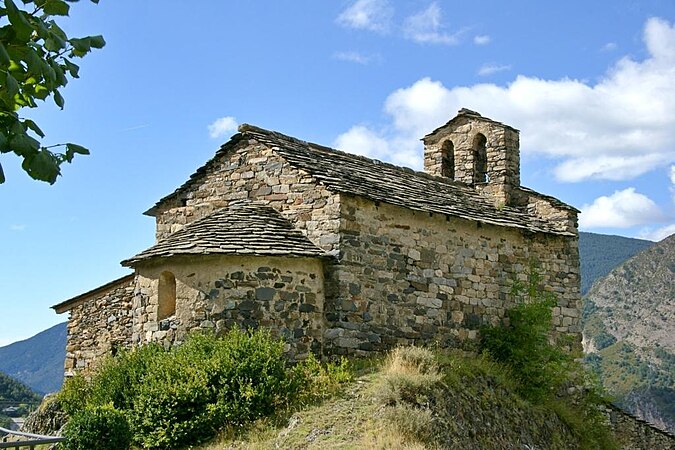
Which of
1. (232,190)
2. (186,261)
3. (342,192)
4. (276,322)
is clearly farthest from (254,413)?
(232,190)

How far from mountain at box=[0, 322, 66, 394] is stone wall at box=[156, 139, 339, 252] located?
4167 inches

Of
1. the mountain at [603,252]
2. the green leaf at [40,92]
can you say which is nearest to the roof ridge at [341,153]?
the green leaf at [40,92]

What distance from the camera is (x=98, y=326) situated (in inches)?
681

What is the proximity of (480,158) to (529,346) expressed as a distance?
5564 mm

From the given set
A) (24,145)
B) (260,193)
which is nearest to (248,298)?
(260,193)

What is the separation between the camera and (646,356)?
67.9 m

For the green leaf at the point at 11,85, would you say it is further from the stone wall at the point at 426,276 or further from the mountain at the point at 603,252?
the mountain at the point at 603,252

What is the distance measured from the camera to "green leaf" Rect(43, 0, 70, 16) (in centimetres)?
539

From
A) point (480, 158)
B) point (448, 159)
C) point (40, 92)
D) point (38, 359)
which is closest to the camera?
point (40, 92)

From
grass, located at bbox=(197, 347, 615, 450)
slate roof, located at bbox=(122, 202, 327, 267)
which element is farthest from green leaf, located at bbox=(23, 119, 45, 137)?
slate roof, located at bbox=(122, 202, 327, 267)

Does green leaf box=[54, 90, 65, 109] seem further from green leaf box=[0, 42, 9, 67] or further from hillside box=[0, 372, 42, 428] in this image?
hillside box=[0, 372, 42, 428]

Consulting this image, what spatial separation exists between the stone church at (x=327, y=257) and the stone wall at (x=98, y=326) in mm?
30

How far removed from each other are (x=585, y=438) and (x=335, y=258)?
21.8ft

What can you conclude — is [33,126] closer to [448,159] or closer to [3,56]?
[3,56]
